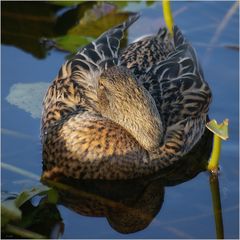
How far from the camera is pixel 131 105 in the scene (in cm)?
645

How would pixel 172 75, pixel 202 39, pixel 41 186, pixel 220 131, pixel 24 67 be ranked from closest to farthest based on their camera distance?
pixel 220 131 → pixel 41 186 → pixel 172 75 → pixel 24 67 → pixel 202 39

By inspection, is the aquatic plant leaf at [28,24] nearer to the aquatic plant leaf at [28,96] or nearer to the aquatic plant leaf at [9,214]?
the aquatic plant leaf at [28,96]

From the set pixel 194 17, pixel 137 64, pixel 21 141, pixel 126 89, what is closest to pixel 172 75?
pixel 137 64

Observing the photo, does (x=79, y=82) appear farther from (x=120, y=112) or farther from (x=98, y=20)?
(x=98, y=20)

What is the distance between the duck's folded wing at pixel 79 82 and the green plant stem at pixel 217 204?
108cm

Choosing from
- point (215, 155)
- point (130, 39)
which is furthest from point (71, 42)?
point (215, 155)

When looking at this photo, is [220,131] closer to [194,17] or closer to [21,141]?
[21,141]

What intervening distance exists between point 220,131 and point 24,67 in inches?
112

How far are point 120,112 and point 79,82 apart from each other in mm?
608

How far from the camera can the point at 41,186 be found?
6117mm

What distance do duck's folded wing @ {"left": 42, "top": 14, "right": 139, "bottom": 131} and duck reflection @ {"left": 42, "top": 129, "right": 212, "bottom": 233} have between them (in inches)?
22.8

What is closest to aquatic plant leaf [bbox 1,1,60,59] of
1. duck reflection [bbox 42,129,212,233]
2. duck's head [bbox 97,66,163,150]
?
duck's head [bbox 97,66,163,150]

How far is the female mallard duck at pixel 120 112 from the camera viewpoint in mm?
6465

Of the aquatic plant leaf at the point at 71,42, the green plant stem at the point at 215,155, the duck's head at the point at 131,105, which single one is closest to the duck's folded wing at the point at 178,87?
the duck's head at the point at 131,105
